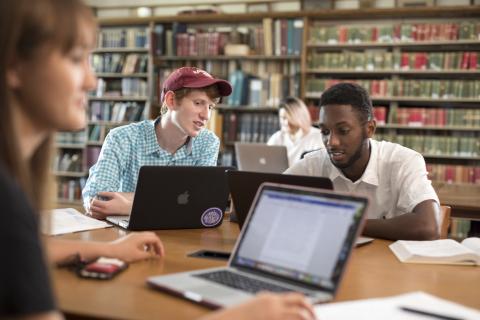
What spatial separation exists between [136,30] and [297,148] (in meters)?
2.44

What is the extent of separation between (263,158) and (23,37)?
3.09 metres

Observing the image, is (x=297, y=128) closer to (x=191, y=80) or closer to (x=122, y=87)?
(x=122, y=87)

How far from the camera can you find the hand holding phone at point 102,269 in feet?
4.14

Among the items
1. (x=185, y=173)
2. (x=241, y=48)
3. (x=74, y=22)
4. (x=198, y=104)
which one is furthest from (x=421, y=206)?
(x=241, y=48)

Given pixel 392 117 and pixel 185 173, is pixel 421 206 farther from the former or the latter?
pixel 392 117

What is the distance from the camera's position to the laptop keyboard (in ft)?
3.82

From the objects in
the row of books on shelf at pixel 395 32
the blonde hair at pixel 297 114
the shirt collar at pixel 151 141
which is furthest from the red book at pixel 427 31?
the shirt collar at pixel 151 141

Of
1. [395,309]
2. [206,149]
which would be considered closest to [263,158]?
[206,149]

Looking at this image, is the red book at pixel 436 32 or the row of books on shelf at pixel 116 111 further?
the row of books on shelf at pixel 116 111

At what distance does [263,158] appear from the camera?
12.7ft

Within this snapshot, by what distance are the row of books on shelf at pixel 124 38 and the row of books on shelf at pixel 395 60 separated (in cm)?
187

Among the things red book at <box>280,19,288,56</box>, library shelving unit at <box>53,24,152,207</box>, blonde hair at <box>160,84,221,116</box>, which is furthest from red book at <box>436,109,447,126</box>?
blonde hair at <box>160,84,221,116</box>

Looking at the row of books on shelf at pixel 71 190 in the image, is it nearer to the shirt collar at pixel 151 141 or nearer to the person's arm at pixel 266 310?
the shirt collar at pixel 151 141

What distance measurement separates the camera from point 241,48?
5789mm
